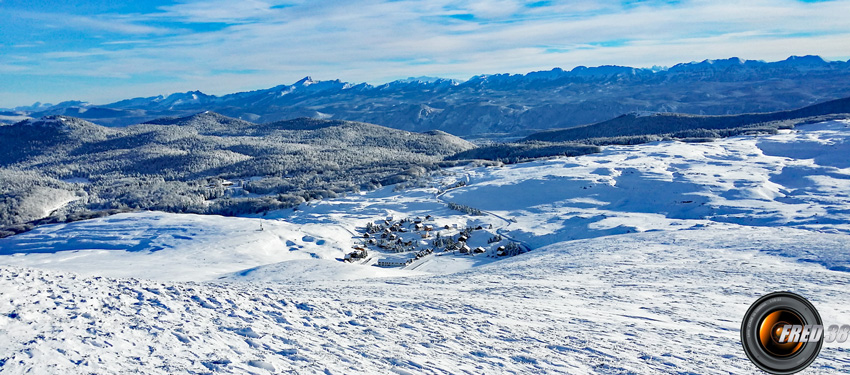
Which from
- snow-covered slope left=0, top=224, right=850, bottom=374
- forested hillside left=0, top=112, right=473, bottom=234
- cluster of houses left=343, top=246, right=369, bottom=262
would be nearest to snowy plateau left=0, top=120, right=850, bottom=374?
snow-covered slope left=0, top=224, right=850, bottom=374

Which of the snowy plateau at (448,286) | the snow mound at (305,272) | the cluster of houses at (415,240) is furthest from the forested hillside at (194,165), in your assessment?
the snow mound at (305,272)

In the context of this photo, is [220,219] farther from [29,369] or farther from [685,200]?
[685,200]

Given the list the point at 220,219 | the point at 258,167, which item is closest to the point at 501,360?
the point at 220,219

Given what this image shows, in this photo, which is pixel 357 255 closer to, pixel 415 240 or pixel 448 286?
A: pixel 415 240

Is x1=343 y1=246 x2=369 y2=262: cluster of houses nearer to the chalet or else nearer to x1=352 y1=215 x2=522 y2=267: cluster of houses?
x1=352 y1=215 x2=522 y2=267: cluster of houses

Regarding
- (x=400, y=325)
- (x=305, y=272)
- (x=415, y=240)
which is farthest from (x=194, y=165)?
(x=400, y=325)
